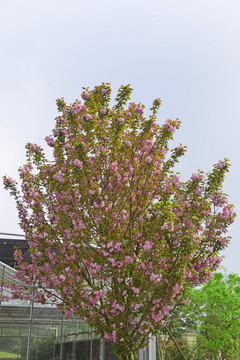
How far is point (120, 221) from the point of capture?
24.1 ft

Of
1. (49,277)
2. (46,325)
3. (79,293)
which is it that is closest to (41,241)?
(49,277)

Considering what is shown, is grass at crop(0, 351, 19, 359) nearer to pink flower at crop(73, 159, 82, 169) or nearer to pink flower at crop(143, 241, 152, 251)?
pink flower at crop(143, 241, 152, 251)

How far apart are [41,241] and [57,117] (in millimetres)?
2620

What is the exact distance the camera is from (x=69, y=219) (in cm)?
730

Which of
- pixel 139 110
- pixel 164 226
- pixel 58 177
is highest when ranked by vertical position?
pixel 139 110

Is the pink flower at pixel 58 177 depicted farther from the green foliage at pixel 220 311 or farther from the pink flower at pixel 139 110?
the green foliage at pixel 220 311

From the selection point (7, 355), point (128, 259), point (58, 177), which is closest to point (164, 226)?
point (128, 259)

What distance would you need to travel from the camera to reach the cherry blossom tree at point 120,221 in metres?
6.91

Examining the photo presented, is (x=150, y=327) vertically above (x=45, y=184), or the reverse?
(x=45, y=184)

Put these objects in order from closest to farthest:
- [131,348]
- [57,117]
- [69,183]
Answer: [131,348], [69,183], [57,117]

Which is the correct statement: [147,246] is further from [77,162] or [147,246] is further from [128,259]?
[77,162]

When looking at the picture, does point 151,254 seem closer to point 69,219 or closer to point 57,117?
point 69,219

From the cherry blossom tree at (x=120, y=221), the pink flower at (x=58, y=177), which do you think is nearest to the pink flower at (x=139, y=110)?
the cherry blossom tree at (x=120, y=221)

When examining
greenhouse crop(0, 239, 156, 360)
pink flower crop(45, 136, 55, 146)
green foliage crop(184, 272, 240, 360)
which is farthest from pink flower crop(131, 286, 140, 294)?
green foliage crop(184, 272, 240, 360)
